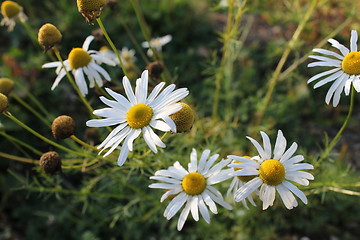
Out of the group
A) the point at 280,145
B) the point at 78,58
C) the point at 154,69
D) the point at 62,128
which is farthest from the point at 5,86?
the point at 280,145

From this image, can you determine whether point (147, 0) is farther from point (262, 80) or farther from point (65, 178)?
point (65, 178)

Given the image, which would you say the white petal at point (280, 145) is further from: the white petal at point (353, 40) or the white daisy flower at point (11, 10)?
the white daisy flower at point (11, 10)

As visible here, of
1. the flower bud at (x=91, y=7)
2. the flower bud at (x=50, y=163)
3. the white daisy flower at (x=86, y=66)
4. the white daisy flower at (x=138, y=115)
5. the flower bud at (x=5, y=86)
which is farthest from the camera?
the flower bud at (x=5, y=86)

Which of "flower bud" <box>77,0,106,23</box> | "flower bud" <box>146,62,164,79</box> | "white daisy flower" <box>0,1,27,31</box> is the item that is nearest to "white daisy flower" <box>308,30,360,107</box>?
"flower bud" <box>146,62,164,79</box>

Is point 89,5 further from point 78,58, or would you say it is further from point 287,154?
point 287,154

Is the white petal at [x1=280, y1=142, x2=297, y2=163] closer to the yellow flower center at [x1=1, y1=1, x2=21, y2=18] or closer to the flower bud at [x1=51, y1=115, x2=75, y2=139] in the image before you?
the flower bud at [x1=51, y1=115, x2=75, y2=139]

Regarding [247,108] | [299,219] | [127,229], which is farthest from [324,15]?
[127,229]

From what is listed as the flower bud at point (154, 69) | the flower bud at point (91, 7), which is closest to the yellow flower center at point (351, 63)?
the flower bud at point (154, 69)
